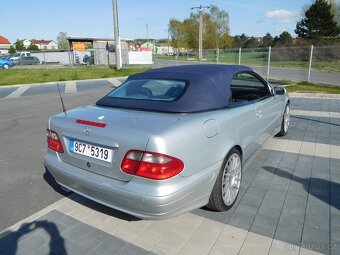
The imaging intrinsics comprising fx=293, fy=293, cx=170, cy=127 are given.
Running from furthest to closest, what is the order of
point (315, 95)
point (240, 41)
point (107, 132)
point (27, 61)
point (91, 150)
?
point (240, 41) < point (27, 61) < point (315, 95) < point (91, 150) < point (107, 132)

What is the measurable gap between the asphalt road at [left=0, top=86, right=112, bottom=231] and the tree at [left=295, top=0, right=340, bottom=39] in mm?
43296

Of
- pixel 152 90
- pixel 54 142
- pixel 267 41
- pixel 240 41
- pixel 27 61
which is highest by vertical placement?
pixel 240 41

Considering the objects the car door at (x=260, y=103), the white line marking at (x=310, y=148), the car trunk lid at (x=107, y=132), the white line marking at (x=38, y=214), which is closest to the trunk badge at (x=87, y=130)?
the car trunk lid at (x=107, y=132)

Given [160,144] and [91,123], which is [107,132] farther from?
[160,144]

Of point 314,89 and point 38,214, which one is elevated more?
point 314,89

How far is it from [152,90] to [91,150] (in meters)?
1.23

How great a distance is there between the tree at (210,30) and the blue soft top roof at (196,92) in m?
52.3

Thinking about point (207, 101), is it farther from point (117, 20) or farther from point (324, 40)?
point (324, 40)

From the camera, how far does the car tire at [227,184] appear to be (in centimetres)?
294

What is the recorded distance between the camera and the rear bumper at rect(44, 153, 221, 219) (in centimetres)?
236

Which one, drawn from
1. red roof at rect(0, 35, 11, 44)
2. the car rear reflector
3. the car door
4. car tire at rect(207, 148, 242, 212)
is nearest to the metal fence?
the car door

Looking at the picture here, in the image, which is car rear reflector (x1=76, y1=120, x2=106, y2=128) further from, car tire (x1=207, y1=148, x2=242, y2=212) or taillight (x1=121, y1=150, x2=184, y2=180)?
car tire (x1=207, y1=148, x2=242, y2=212)

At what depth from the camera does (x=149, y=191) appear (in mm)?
2355

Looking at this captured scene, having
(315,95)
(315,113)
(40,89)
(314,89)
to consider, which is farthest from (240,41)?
(315,113)
